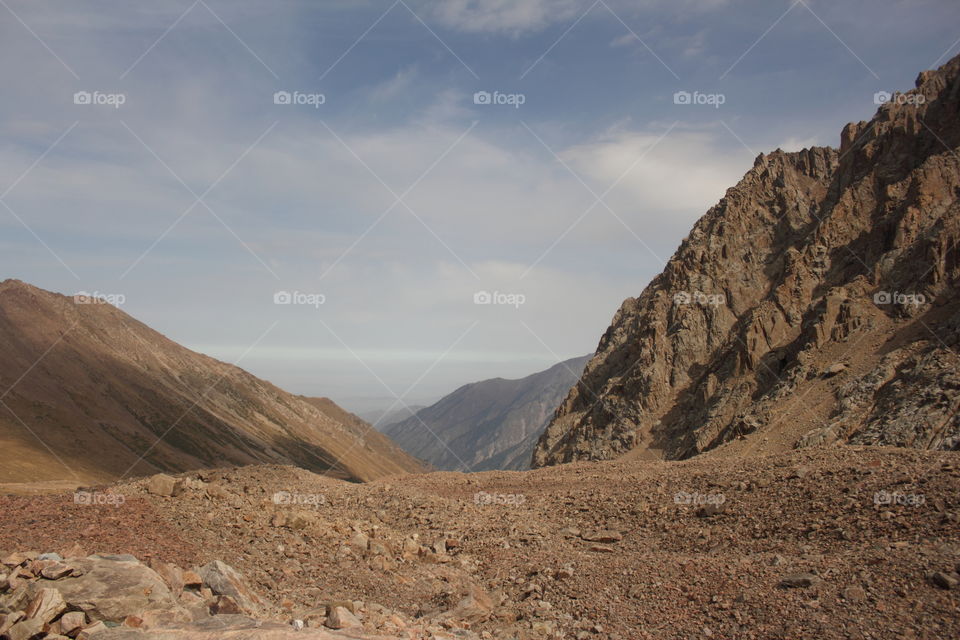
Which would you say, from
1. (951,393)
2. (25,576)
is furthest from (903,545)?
(951,393)

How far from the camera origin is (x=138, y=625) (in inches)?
313

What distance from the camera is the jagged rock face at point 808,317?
33.6 meters

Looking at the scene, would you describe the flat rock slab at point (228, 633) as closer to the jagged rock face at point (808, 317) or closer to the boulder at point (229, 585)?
the boulder at point (229, 585)

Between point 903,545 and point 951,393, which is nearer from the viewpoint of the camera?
point 903,545

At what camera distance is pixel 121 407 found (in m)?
93.9

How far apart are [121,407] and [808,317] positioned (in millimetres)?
96270

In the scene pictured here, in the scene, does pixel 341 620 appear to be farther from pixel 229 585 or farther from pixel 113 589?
pixel 113 589

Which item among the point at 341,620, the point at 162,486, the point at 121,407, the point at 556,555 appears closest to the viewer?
the point at 341,620

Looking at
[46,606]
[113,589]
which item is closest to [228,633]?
[113,589]

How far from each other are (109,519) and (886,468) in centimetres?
1879

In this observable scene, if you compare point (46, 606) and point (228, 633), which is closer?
point (228, 633)

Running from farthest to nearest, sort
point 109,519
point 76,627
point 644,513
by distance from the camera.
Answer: point 644,513 → point 109,519 → point 76,627

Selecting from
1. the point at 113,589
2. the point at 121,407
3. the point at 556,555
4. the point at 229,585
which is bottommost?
the point at 556,555

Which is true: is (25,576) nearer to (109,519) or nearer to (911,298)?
(109,519)
